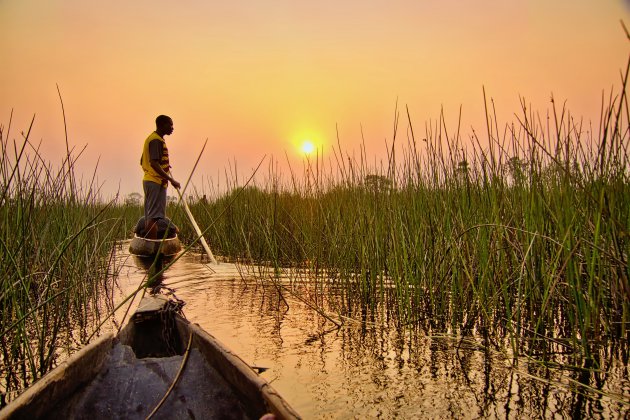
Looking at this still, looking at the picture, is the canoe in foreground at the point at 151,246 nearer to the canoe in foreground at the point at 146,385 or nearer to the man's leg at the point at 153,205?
the man's leg at the point at 153,205

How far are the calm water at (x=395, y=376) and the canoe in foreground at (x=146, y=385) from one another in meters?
0.42

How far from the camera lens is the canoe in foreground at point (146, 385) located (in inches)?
63.0

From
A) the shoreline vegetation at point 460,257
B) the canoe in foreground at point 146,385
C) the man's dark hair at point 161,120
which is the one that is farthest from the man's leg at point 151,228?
the canoe in foreground at point 146,385

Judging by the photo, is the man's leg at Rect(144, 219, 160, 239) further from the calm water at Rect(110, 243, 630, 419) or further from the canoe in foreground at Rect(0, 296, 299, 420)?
the canoe in foreground at Rect(0, 296, 299, 420)

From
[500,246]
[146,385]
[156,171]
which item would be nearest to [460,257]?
[500,246]

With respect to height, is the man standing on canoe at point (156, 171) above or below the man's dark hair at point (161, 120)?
below

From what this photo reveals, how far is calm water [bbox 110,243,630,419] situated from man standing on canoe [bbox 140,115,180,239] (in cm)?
357

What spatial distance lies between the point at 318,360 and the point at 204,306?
5.97 feet

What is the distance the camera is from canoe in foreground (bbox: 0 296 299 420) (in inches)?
63.0

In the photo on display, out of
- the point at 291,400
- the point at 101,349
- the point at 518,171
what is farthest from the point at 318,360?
the point at 518,171

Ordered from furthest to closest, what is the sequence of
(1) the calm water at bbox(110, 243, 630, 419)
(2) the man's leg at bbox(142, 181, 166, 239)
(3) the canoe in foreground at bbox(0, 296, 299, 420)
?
(2) the man's leg at bbox(142, 181, 166, 239) → (1) the calm water at bbox(110, 243, 630, 419) → (3) the canoe in foreground at bbox(0, 296, 299, 420)

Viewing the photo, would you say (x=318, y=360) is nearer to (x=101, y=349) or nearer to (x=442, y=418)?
(x=442, y=418)

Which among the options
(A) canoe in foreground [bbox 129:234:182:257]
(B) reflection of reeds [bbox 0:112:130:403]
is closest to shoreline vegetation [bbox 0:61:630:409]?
(B) reflection of reeds [bbox 0:112:130:403]

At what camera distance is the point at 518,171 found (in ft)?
8.85
